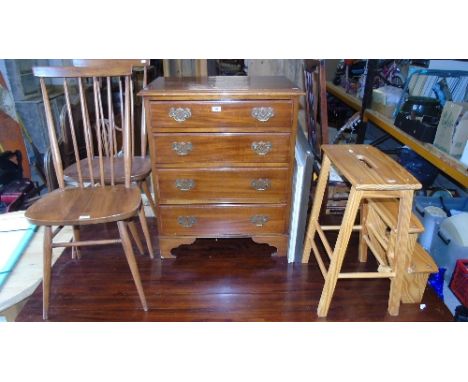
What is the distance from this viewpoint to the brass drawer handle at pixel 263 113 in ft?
5.17

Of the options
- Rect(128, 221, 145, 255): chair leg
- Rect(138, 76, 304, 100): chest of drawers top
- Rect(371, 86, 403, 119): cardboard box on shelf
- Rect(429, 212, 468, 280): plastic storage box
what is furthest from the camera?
Rect(371, 86, 403, 119): cardboard box on shelf

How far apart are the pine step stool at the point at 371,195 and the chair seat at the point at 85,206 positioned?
3.01ft

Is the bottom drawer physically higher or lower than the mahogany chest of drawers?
lower

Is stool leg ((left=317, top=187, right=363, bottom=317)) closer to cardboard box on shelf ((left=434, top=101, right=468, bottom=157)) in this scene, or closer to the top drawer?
the top drawer

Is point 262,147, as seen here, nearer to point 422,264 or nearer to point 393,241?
point 393,241

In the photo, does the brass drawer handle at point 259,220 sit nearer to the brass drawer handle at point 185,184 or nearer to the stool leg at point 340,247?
the brass drawer handle at point 185,184

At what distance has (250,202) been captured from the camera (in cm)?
179

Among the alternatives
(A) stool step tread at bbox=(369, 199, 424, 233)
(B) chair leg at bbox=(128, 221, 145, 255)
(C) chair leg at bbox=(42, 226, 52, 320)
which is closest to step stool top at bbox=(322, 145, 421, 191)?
(A) stool step tread at bbox=(369, 199, 424, 233)

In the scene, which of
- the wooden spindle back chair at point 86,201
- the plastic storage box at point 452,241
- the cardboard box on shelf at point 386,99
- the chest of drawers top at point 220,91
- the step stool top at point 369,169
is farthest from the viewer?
the cardboard box on shelf at point 386,99

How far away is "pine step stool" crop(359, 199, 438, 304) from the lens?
1.54 m

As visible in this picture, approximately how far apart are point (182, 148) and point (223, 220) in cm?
46

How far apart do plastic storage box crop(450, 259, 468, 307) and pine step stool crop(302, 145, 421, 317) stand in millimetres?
357

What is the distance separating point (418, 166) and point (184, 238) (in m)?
1.76

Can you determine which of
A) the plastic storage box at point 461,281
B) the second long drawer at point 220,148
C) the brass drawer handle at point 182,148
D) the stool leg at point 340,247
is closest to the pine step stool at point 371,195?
the stool leg at point 340,247
